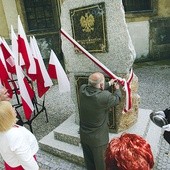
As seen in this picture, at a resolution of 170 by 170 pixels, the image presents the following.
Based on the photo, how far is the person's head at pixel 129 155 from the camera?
1269 millimetres

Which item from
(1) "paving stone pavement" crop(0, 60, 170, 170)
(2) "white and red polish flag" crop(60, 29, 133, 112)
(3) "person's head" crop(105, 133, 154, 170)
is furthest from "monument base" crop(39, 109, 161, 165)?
(3) "person's head" crop(105, 133, 154, 170)

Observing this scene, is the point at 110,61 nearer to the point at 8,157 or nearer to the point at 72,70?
the point at 72,70

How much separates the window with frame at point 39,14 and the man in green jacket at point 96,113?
8421 millimetres

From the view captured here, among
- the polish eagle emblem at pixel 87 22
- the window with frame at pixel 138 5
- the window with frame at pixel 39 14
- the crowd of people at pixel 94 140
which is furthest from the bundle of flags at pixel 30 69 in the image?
the window with frame at pixel 39 14

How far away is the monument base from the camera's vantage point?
3.73 m

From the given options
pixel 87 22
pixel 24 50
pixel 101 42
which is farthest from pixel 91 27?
pixel 24 50

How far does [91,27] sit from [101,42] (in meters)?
0.28

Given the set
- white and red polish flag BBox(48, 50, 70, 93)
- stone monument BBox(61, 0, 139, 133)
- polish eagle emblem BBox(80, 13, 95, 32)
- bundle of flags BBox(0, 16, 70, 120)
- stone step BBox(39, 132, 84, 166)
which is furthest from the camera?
white and red polish flag BBox(48, 50, 70, 93)

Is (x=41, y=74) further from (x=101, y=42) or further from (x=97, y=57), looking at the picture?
(x=101, y=42)

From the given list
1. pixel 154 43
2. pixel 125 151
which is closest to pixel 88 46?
pixel 125 151

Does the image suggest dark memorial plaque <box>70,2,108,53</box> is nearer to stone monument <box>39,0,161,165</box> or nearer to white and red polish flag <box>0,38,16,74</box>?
stone monument <box>39,0,161,165</box>

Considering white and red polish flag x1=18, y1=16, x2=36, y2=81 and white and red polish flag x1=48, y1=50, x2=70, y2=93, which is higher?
white and red polish flag x1=18, y1=16, x2=36, y2=81

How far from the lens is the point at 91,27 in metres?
3.61

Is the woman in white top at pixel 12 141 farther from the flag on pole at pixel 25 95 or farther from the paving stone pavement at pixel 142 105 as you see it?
the flag on pole at pixel 25 95
